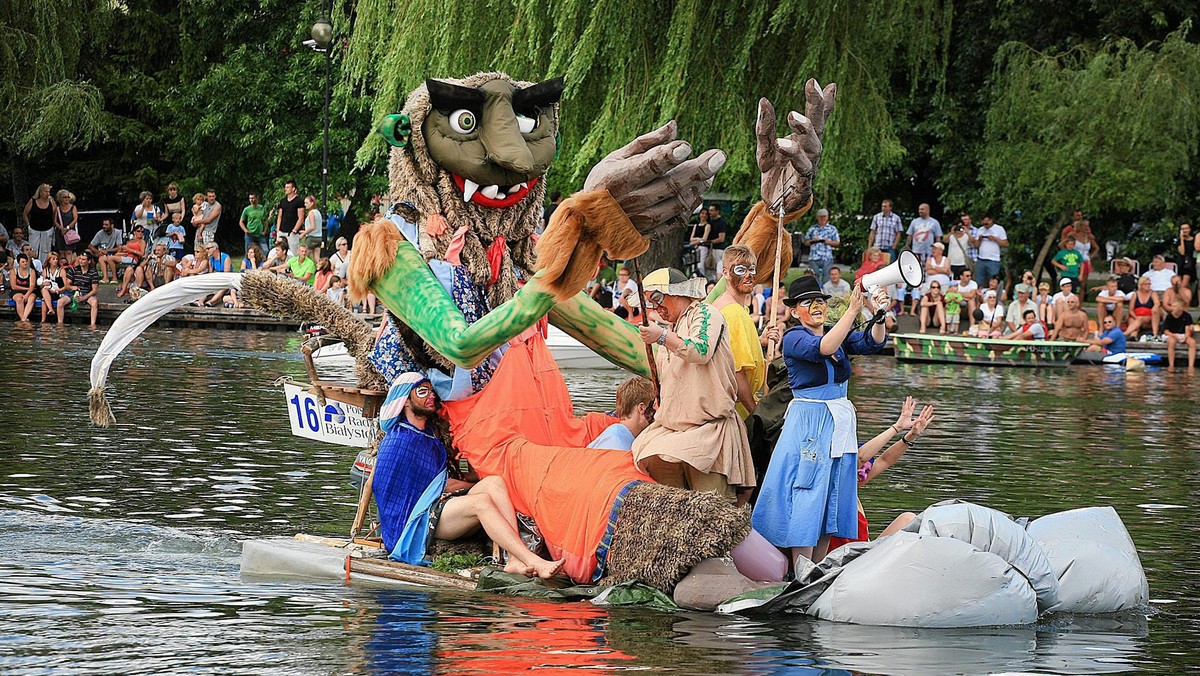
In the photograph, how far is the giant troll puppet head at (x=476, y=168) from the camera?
8391 millimetres

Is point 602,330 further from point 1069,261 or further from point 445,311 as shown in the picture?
point 1069,261

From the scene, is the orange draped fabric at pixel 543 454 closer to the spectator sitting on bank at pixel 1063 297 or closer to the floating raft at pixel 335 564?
the floating raft at pixel 335 564

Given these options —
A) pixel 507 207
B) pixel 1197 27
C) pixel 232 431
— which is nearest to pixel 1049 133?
pixel 1197 27

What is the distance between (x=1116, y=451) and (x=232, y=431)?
25.3ft

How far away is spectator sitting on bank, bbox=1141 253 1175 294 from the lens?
27.7 m

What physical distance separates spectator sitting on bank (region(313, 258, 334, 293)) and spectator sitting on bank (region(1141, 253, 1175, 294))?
1312cm

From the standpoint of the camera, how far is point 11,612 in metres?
7.65

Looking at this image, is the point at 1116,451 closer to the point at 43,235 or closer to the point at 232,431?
the point at 232,431

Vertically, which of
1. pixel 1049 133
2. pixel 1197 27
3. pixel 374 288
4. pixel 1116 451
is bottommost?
pixel 1116 451

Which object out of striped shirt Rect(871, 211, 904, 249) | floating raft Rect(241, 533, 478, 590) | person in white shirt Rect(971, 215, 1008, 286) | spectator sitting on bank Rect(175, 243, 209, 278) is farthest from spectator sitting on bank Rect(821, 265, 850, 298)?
floating raft Rect(241, 533, 478, 590)

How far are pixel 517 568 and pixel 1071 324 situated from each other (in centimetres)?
2029

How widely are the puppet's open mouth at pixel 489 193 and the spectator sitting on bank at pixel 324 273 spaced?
62.3ft

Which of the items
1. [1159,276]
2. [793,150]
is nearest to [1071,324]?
[1159,276]

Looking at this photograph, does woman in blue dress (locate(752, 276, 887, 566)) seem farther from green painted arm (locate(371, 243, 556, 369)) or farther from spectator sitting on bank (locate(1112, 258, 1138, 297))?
spectator sitting on bank (locate(1112, 258, 1138, 297))
